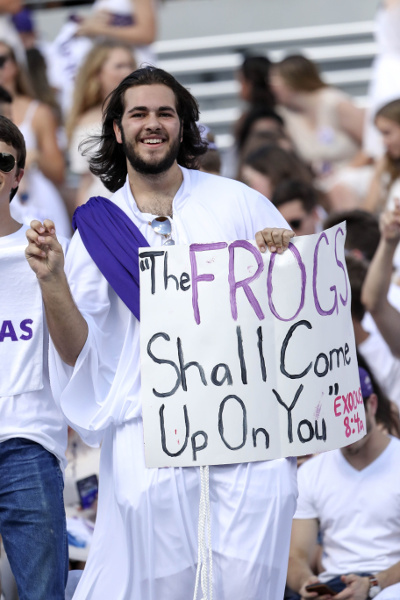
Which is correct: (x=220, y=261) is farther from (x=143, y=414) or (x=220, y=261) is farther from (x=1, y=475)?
(x=1, y=475)

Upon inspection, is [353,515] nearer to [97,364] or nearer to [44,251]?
[97,364]

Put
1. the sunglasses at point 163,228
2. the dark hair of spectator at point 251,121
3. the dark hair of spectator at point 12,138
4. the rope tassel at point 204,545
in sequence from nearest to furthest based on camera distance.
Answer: the rope tassel at point 204,545, the sunglasses at point 163,228, the dark hair of spectator at point 12,138, the dark hair of spectator at point 251,121

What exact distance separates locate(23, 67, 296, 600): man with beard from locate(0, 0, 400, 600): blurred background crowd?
5.42 ft

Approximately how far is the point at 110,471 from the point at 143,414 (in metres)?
0.31

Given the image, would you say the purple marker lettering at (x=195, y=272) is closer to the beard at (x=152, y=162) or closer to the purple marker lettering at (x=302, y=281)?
the purple marker lettering at (x=302, y=281)

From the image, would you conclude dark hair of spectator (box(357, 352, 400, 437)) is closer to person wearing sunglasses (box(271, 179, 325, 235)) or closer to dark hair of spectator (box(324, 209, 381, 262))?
dark hair of spectator (box(324, 209, 381, 262))

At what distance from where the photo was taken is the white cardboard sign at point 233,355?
400 centimetres

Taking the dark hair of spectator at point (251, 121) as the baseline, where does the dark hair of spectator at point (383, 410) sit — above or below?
below

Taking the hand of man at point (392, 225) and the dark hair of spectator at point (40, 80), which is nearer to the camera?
the hand of man at point (392, 225)

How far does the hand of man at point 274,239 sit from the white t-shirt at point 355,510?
5.76 ft

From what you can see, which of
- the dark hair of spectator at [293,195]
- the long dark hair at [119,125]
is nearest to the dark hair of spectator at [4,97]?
the dark hair of spectator at [293,195]

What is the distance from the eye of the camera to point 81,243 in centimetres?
422

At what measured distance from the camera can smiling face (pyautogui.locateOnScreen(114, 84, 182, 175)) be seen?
4.25 m

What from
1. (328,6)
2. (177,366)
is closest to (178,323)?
(177,366)
